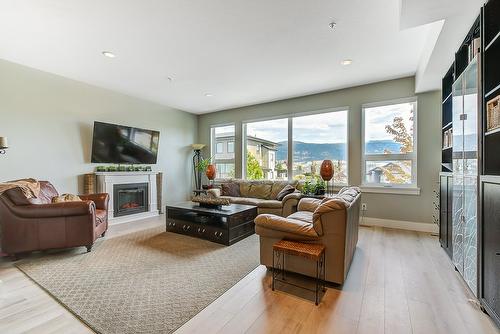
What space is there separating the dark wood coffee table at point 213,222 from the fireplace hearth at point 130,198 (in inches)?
61.6

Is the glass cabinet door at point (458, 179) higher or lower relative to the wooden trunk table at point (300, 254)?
higher

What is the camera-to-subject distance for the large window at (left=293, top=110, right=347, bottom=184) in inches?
193

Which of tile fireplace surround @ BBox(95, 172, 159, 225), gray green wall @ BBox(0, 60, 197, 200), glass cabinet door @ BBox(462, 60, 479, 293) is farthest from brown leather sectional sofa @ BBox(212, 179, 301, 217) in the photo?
gray green wall @ BBox(0, 60, 197, 200)

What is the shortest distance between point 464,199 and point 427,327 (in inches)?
54.0

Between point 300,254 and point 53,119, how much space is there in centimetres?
478

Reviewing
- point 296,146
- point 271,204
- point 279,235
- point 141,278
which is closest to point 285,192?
point 271,204

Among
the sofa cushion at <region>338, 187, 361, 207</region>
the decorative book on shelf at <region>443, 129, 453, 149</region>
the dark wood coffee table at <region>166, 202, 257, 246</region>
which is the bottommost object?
the dark wood coffee table at <region>166, 202, 257, 246</region>

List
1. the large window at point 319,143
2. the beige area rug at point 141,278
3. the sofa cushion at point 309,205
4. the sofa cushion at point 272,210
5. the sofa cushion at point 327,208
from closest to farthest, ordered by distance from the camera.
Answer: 1. the beige area rug at point 141,278
2. the sofa cushion at point 327,208
3. the sofa cushion at point 309,205
4. the sofa cushion at point 272,210
5. the large window at point 319,143

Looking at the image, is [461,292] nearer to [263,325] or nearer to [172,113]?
[263,325]

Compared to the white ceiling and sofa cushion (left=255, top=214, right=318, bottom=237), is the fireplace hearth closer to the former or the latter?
the white ceiling

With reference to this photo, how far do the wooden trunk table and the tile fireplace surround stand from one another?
12.6ft

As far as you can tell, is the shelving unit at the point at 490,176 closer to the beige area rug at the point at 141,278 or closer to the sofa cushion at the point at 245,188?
the beige area rug at the point at 141,278

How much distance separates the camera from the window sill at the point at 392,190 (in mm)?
4157

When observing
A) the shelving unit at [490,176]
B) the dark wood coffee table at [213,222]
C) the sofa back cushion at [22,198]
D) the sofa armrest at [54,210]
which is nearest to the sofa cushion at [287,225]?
the dark wood coffee table at [213,222]
